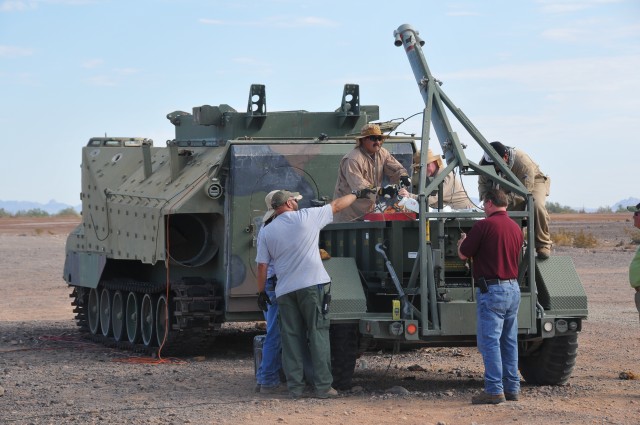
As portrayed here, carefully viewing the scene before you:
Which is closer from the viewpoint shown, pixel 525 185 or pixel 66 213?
pixel 525 185

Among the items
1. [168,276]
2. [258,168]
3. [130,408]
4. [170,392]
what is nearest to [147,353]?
[168,276]

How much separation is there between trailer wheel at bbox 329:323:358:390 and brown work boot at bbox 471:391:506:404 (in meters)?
1.34

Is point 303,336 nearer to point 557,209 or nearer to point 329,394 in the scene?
point 329,394

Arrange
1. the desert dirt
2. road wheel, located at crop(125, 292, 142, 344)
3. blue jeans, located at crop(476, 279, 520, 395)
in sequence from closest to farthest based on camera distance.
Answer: the desert dirt, blue jeans, located at crop(476, 279, 520, 395), road wheel, located at crop(125, 292, 142, 344)

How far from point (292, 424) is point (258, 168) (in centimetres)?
588

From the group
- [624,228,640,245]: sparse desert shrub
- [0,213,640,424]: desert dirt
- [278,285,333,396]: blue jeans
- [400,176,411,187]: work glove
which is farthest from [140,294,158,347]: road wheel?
[624,228,640,245]: sparse desert shrub

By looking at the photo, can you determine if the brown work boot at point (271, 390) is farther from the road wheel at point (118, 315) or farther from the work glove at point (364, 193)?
the road wheel at point (118, 315)

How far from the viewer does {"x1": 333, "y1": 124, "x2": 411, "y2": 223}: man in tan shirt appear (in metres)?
13.0

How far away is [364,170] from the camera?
1322 cm

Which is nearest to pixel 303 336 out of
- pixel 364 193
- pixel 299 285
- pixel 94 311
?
pixel 299 285

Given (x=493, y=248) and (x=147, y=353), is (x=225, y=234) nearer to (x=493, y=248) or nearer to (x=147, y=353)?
(x=147, y=353)

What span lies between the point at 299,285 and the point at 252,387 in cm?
154

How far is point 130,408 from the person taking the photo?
11062 millimetres

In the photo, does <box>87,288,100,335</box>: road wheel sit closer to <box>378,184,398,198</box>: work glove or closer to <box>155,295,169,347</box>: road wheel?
<box>155,295,169,347</box>: road wheel
